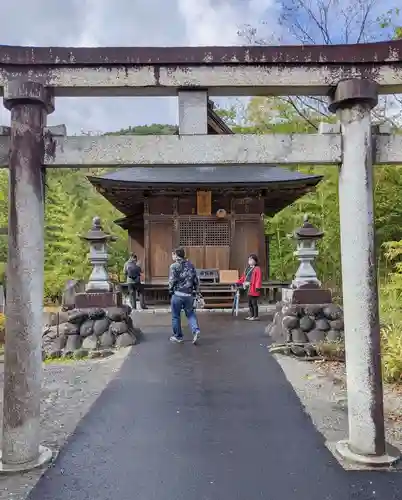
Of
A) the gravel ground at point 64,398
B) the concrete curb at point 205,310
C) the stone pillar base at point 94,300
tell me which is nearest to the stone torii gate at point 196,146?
the gravel ground at point 64,398

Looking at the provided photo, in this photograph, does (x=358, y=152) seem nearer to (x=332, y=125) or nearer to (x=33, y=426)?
(x=332, y=125)

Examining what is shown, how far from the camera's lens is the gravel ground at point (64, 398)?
3.60 metres

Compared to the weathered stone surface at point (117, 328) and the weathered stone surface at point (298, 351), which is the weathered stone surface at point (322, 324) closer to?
the weathered stone surface at point (298, 351)

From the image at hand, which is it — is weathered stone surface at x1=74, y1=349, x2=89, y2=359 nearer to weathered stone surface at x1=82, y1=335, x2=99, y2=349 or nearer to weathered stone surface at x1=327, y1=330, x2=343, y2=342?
weathered stone surface at x1=82, y1=335, x2=99, y2=349

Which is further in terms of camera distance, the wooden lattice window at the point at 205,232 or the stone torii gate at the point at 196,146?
the wooden lattice window at the point at 205,232

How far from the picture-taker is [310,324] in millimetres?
8492

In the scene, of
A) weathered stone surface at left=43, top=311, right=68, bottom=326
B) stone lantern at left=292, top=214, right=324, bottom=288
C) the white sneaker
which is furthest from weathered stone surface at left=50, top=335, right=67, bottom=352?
stone lantern at left=292, top=214, right=324, bottom=288

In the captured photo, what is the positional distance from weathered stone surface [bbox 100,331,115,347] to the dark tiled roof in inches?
234

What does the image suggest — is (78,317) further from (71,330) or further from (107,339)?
(107,339)

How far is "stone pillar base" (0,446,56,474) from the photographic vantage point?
3.73 metres

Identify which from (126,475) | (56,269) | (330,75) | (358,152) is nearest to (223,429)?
(126,475)

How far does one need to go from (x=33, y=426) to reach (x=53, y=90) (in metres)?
3.01

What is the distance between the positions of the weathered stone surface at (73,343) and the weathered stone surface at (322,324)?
4.55 metres

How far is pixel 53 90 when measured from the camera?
13.7 feet
